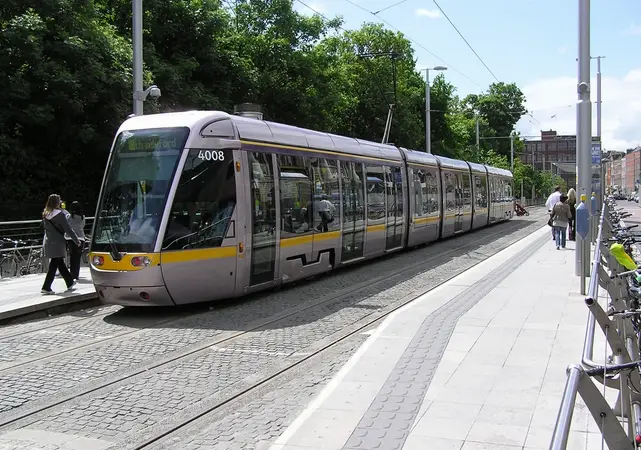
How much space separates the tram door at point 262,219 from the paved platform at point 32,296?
3196 millimetres

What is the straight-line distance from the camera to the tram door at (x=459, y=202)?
86.3ft

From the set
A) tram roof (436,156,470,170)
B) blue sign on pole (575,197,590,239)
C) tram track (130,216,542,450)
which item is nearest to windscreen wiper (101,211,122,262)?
tram track (130,216,542,450)

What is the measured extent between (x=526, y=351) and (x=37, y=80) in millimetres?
17137

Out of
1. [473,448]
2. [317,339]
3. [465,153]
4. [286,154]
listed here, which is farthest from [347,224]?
[465,153]

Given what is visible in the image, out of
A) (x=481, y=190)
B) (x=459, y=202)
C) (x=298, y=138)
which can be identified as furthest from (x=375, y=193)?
(x=481, y=190)

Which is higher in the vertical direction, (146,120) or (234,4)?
(234,4)

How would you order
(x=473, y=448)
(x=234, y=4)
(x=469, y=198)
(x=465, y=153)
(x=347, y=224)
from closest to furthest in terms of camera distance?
(x=473, y=448), (x=347, y=224), (x=469, y=198), (x=234, y=4), (x=465, y=153)

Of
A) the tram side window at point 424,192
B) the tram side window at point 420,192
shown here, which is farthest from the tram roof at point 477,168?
the tram side window at point 420,192

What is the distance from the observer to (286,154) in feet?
40.3

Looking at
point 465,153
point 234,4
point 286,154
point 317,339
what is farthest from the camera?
point 465,153

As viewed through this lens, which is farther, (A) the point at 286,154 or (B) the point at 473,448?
(A) the point at 286,154

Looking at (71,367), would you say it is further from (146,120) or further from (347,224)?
(347,224)

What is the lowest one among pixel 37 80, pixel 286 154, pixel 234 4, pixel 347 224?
pixel 347 224

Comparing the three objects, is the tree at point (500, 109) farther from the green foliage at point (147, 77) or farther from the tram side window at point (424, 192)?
the tram side window at point (424, 192)
